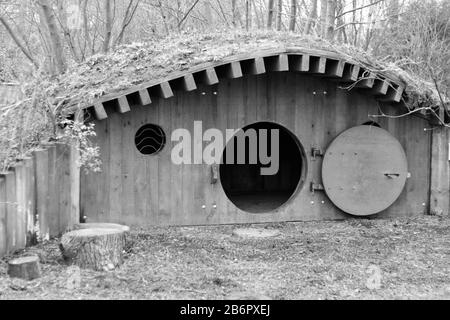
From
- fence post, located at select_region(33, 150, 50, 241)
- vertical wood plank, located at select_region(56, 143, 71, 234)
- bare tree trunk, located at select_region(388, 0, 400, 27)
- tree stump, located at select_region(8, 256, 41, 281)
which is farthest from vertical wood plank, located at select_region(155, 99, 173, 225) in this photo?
bare tree trunk, located at select_region(388, 0, 400, 27)

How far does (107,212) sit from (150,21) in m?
10.9

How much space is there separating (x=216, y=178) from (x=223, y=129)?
0.81m

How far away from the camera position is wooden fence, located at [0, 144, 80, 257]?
21.1 feet

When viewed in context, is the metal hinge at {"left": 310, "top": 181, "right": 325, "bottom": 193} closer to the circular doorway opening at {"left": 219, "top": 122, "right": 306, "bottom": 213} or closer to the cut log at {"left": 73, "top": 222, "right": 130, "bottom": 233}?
the circular doorway opening at {"left": 219, "top": 122, "right": 306, "bottom": 213}

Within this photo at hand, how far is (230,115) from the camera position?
919cm

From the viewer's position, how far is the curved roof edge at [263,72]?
813cm

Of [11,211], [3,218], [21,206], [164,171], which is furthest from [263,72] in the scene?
[3,218]

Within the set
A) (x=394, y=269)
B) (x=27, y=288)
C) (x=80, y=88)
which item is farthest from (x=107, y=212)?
(x=394, y=269)

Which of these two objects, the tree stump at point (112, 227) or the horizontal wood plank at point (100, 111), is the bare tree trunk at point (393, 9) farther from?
the tree stump at point (112, 227)

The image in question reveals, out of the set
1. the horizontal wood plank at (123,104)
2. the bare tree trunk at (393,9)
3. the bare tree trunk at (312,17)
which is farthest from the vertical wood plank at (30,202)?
the bare tree trunk at (393,9)

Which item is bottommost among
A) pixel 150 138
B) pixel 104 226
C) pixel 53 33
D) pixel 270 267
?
pixel 270 267

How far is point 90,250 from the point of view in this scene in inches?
244

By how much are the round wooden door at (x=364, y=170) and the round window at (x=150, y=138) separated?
2777 millimetres

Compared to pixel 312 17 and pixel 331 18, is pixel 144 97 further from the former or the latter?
pixel 312 17
